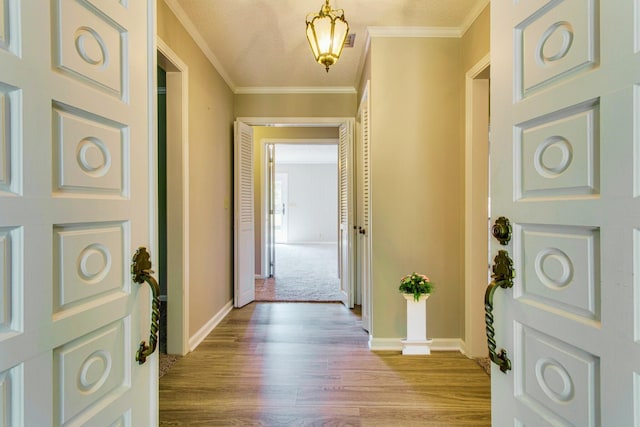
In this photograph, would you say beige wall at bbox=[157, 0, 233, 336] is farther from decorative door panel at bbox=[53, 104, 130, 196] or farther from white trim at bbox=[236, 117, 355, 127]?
decorative door panel at bbox=[53, 104, 130, 196]

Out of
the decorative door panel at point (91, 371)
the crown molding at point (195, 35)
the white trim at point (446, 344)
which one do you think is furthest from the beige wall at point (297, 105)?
the decorative door panel at point (91, 371)

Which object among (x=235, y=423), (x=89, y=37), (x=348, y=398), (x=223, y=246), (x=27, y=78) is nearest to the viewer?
(x=27, y=78)

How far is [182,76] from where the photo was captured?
7.81ft

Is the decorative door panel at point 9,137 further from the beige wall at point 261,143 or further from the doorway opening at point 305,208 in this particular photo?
the doorway opening at point 305,208

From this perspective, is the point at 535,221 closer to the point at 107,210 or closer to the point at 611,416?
the point at 611,416

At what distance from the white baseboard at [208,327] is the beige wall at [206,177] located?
1.9 inches

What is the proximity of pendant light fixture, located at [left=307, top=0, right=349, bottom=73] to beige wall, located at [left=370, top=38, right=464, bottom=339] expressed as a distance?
2.64ft

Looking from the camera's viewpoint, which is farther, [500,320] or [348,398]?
[348,398]

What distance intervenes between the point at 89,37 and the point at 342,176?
3.23 metres

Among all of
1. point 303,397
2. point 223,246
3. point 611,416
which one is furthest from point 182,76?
point 611,416

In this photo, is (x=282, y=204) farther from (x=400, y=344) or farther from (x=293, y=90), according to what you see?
(x=400, y=344)

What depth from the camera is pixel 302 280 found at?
5.00m

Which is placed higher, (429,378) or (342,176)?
(342,176)

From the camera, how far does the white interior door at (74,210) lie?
566 millimetres
